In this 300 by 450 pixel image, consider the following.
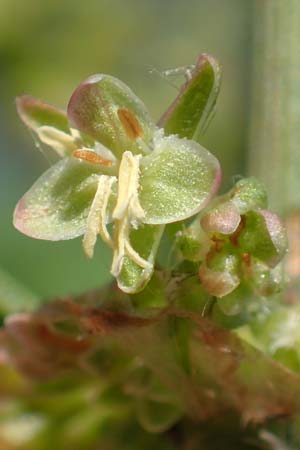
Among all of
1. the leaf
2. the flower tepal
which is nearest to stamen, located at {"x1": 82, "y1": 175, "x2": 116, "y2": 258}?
the flower tepal

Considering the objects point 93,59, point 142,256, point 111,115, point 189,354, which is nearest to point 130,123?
point 111,115

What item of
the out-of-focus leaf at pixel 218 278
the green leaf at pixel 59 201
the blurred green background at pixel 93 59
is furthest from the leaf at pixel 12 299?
the blurred green background at pixel 93 59

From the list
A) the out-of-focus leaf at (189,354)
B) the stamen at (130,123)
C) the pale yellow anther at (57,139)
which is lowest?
the out-of-focus leaf at (189,354)

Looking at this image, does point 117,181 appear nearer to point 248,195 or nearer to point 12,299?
point 248,195

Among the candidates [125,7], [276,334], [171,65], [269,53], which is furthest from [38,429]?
[125,7]

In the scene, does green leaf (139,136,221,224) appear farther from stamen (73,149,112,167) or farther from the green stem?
the green stem

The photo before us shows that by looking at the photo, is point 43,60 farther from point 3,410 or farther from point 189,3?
point 3,410

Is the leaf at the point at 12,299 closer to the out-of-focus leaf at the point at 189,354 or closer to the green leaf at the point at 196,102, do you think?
the out-of-focus leaf at the point at 189,354
